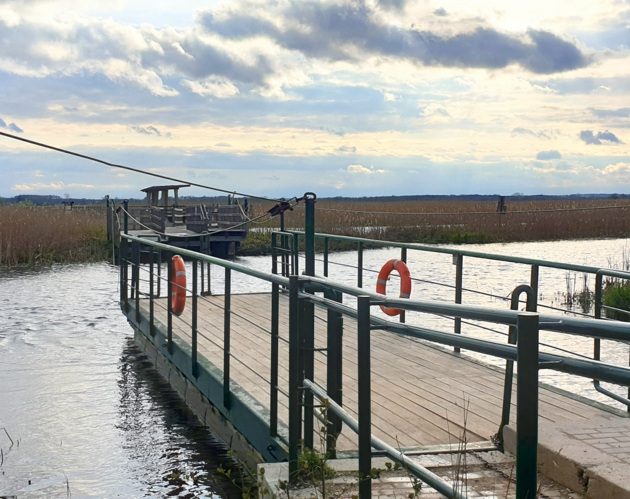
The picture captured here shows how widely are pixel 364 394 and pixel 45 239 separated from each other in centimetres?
2192

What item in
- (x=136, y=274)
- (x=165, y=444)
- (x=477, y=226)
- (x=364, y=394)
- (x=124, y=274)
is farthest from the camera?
(x=477, y=226)

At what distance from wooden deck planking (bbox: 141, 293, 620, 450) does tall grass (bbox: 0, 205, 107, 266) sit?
1517 cm

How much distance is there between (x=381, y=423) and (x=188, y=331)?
14.0 ft

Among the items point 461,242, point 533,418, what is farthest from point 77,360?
point 461,242

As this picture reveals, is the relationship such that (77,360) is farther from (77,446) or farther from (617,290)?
(617,290)

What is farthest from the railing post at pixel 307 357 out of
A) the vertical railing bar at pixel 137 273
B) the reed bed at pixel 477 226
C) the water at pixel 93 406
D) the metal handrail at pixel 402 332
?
the reed bed at pixel 477 226

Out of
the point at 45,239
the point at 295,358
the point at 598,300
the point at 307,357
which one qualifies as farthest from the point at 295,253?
the point at 45,239

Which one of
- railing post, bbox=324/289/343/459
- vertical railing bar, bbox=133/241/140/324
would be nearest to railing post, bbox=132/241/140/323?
vertical railing bar, bbox=133/241/140/324

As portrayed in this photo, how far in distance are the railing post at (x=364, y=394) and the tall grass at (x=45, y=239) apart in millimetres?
20202

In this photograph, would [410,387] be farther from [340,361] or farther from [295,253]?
[295,253]

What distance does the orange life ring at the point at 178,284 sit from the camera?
8172 mm

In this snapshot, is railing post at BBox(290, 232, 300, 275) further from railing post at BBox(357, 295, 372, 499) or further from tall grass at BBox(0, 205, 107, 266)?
tall grass at BBox(0, 205, 107, 266)

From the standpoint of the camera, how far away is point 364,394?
3.42 metres

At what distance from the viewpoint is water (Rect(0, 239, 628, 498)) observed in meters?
6.55
